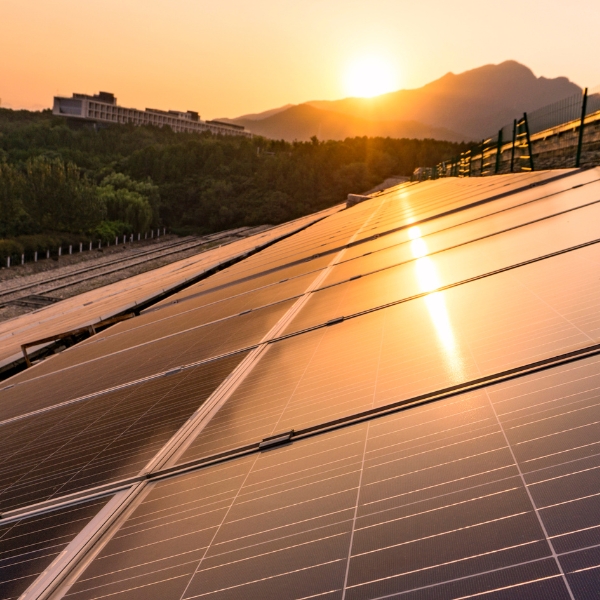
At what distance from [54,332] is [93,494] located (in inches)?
418

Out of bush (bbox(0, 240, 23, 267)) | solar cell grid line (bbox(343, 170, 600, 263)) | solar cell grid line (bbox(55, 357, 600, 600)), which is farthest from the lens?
bush (bbox(0, 240, 23, 267))

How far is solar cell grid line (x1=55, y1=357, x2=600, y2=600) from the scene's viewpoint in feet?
6.22

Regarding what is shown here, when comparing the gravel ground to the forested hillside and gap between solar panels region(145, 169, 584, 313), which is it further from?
gap between solar panels region(145, 169, 584, 313)

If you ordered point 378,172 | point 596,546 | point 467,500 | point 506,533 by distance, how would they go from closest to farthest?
point 596,546, point 506,533, point 467,500, point 378,172

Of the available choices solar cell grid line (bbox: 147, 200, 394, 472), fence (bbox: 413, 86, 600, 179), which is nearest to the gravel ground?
fence (bbox: 413, 86, 600, 179)

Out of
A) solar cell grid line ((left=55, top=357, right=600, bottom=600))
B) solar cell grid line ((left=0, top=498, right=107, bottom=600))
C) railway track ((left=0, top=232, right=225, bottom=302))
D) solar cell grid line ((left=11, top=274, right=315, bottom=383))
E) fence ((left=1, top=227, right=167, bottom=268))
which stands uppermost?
solar cell grid line ((left=55, top=357, right=600, bottom=600))

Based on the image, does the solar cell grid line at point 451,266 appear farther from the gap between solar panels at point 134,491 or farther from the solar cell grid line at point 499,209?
the solar cell grid line at point 499,209

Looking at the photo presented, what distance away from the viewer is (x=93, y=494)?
3.81 metres

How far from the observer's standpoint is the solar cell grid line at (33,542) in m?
3.06

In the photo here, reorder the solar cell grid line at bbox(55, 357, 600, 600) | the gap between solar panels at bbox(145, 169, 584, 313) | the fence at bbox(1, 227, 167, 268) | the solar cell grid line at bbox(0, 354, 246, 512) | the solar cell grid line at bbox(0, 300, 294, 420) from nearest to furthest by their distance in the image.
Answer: the solar cell grid line at bbox(55, 357, 600, 600) → the solar cell grid line at bbox(0, 354, 246, 512) → the solar cell grid line at bbox(0, 300, 294, 420) → the gap between solar panels at bbox(145, 169, 584, 313) → the fence at bbox(1, 227, 167, 268)

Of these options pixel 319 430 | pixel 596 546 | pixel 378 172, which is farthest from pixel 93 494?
pixel 378 172

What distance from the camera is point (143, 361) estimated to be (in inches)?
303

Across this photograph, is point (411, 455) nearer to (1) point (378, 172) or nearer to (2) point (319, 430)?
(2) point (319, 430)

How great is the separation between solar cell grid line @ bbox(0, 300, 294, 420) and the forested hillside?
5868 centimetres
